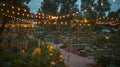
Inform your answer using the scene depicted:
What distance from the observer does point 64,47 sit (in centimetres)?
1744

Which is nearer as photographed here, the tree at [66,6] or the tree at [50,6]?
the tree at [66,6]

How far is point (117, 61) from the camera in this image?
809 cm

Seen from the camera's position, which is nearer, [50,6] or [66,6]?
[66,6]

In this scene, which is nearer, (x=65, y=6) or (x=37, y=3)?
(x=65, y=6)

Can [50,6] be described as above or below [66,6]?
above

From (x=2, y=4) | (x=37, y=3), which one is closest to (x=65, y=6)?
(x=2, y=4)

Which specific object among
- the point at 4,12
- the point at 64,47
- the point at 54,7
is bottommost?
the point at 64,47

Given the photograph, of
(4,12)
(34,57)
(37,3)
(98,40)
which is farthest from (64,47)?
(37,3)

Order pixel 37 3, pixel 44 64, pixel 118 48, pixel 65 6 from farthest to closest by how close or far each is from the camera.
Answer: pixel 37 3, pixel 65 6, pixel 118 48, pixel 44 64

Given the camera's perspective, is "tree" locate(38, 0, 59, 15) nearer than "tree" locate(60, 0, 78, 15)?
No

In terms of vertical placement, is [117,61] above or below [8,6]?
below

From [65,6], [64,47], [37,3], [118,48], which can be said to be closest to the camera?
[118,48]

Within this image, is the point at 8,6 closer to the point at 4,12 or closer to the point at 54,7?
the point at 4,12

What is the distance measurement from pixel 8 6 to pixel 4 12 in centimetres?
47
